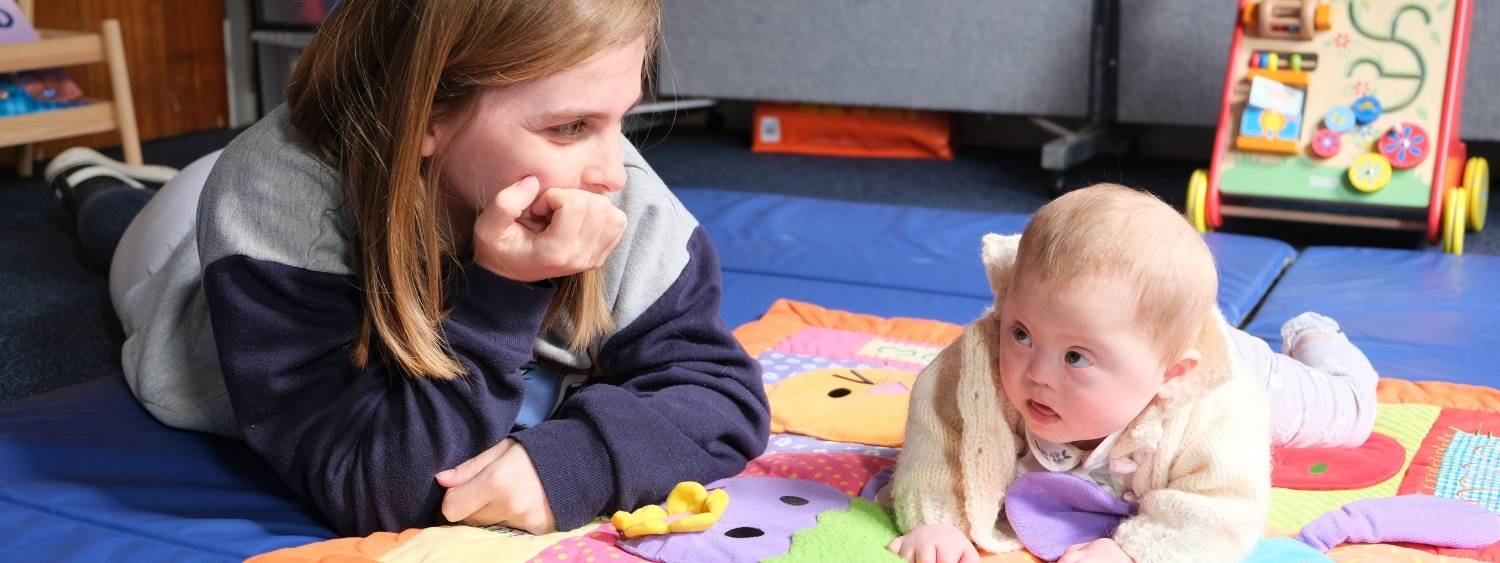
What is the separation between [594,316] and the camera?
3.83ft

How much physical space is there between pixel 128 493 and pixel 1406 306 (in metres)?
1.52

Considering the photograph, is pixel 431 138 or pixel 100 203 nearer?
pixel 431 138

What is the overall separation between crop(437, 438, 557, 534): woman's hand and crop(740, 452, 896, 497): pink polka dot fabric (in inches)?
8.4

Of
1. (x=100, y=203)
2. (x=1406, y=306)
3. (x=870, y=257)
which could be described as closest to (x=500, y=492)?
(x=870, y=257)

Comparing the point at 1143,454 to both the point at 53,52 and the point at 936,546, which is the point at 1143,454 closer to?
the point at 936,546

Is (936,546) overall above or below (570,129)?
below

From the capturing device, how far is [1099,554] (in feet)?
3.19

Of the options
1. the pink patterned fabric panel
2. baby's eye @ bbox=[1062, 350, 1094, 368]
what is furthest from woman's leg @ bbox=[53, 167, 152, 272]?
baby's eye @ bbox=[1062, 350, 1094, 368]

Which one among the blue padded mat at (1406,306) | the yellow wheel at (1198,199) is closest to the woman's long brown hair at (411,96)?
the blue padded mat at (1406,306)

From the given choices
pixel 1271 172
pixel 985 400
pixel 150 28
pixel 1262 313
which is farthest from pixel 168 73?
pixel 985 400

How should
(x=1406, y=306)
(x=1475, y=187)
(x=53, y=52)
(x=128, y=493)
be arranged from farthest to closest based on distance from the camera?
A: (x=53, y=52) → (x=1475, y=187) → (x=1406, y=306) → (x=128, y=493)

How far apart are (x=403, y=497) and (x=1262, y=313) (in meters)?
1.15

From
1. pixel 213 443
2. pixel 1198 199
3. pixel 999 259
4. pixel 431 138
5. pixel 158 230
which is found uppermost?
pixel 431 138

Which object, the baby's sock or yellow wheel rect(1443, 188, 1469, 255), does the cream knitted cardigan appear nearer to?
the baby's sock
